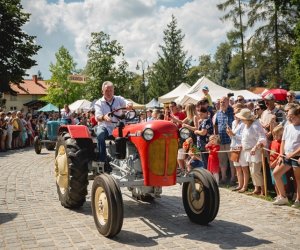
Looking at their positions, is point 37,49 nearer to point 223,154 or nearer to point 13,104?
point 223,154

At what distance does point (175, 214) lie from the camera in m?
6.29

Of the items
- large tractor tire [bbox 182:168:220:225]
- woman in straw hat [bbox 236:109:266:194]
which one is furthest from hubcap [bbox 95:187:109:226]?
woman in straw hat [bbox 236:109:266:194]

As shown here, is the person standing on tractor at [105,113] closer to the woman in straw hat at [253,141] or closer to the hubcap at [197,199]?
the hubcap at [197,199]

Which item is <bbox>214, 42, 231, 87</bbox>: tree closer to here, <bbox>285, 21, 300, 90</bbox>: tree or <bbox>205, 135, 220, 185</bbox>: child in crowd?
<bbox>285, 21, 300, 90</bbox>: tree

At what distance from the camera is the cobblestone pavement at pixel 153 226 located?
4.85 m

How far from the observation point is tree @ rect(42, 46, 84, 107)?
174 ft

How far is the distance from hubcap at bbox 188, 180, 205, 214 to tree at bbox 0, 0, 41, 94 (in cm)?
2731

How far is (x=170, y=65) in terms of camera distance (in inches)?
1987

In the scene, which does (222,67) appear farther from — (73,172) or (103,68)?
(73,172)

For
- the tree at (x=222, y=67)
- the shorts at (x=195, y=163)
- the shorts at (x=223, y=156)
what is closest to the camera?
the shorts at (x=195, y=163)

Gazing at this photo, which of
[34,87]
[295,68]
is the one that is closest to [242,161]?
[295,68]

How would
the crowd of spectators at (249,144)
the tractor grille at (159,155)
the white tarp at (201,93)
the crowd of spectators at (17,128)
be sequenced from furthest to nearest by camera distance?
the white tarp at (201,93)
the crowd of spectators at (17,128)
the crowd of spectators at (249,144)
the tractor grille at (159,155)

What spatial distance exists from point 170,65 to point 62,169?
146 ft

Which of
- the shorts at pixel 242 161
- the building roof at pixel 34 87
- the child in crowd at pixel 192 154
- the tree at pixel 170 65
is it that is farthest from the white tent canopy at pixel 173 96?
the building roof at pixel 34 87
